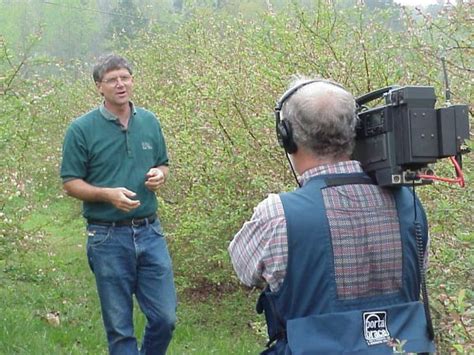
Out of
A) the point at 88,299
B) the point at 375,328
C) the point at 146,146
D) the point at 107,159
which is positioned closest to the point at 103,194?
the point at 107,159

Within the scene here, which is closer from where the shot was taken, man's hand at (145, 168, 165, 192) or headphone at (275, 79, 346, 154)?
headphone at (275, 79, 346, 154)

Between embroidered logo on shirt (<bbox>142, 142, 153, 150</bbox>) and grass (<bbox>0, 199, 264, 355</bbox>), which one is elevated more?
embroidered logo on shirt (<bbox>142, 142, 153, 150</bbox>)

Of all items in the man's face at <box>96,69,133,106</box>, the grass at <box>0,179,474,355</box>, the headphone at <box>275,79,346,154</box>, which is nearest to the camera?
the headphone at <box>275,79,346,154</box>

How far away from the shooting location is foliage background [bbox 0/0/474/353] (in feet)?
17.8

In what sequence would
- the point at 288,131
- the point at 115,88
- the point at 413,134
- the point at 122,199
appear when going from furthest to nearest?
the point at 115,88 < the point at 122,199 < the point at 288,131 < the point at 413,134

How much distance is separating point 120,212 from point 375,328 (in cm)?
243

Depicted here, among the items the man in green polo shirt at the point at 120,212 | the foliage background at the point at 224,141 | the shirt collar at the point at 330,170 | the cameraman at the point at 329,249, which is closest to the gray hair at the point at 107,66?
the man in green polo shirt at the point at 120,212

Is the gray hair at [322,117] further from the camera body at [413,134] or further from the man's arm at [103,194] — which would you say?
the man's arm at [103,194]

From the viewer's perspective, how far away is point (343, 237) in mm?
2879

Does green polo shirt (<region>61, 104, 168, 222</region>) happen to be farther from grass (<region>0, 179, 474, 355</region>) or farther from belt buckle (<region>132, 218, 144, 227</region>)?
→ grass (<region>0, 179, 474, 355</region>)

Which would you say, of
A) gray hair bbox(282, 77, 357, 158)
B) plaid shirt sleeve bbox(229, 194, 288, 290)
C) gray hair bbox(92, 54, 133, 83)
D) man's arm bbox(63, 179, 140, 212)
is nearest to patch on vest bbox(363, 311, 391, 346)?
plaid shirt sleeve bbox(229, 194, 288, 290)

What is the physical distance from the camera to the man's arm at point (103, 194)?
15.9 feet

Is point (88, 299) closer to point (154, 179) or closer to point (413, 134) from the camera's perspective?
point (154, 179)

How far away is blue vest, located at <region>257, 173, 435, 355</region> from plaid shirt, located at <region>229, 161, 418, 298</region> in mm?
27
